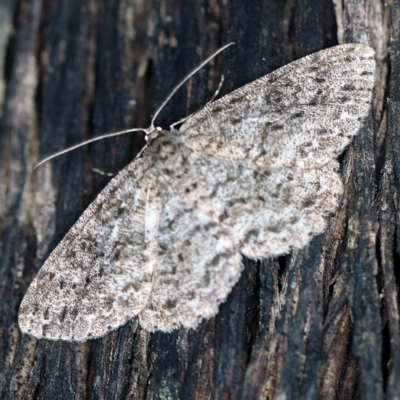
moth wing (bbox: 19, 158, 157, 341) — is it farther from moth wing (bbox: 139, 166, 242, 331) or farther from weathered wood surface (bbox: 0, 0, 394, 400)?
weathered wood surface (bbox: 0, 0, 394, 400)

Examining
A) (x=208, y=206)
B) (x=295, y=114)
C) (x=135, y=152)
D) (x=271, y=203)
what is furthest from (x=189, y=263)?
(x=135, y=152)

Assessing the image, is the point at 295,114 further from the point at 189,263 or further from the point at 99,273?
the point at 99,273

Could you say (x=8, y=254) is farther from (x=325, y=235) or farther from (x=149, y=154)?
(x=325, y=235)

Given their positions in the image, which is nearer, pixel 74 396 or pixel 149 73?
pixel 74 396

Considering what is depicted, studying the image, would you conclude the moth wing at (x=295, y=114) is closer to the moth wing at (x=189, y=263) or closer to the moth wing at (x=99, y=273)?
the moth wing at (x=189, y=263)

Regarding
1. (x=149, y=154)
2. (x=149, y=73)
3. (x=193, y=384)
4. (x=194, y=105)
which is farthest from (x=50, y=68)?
(x=193, y=384)

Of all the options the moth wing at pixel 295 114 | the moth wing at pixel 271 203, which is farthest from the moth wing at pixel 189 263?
the moth wing at pixel 295 114

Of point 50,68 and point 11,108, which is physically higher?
point 50,68
